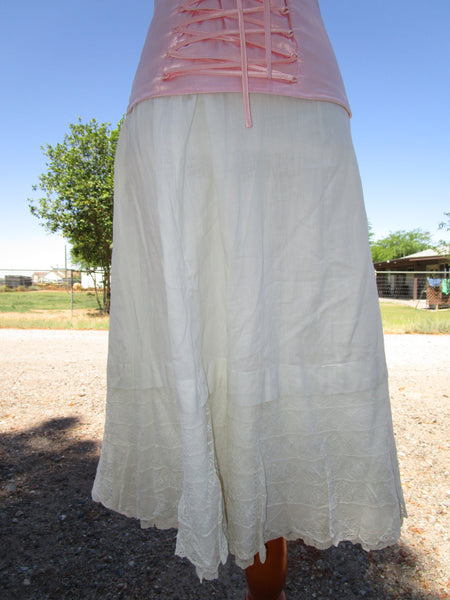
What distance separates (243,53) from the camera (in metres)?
0.82

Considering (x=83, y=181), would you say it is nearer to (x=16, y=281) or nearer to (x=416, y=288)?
(x=16, y=281)

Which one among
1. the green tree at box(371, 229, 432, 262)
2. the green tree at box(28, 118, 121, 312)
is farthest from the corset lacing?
Answer: the green tree at box(371, 229, 432, 262)

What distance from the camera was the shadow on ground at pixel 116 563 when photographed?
1289 millimetres

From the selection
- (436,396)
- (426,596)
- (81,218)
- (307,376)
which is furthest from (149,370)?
(81,218)

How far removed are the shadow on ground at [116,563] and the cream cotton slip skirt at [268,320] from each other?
2.00 ft

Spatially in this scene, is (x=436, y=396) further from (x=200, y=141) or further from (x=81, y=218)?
(x=81, y=218)

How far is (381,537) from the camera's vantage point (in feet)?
2.83

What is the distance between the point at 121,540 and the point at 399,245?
44.3 metres

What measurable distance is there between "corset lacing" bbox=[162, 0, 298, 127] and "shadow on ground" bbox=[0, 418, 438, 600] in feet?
4.76

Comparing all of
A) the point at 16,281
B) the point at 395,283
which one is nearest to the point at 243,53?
the point at 395,283

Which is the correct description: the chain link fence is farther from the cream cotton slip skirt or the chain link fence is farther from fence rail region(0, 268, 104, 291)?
the cream cotton slip skirt

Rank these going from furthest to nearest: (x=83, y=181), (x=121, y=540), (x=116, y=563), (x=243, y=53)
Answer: (x=83, y=181) < (x=121, y=540) < (x=116, y=563) < (x=243, y=53)

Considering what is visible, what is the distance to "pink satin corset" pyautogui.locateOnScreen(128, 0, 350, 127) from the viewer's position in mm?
831

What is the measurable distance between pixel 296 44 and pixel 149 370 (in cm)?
81
